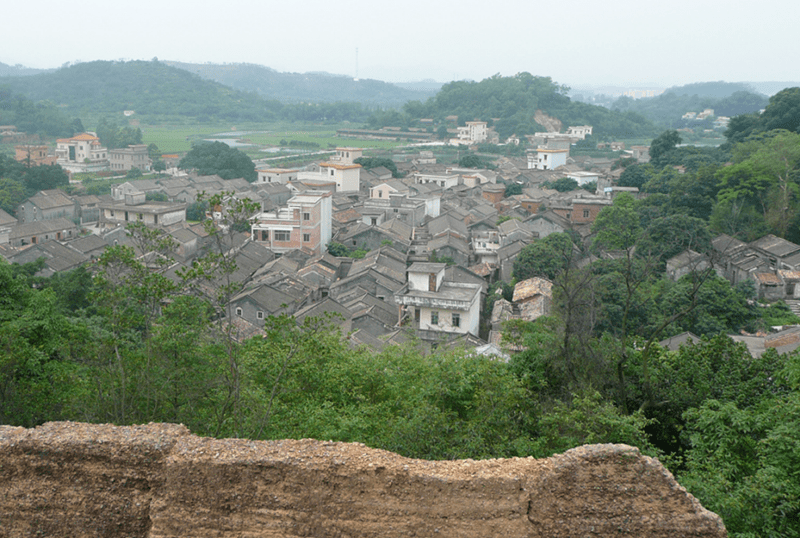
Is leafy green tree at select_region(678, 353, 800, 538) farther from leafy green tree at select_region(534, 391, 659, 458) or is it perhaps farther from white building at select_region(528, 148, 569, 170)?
white building at select_region(528, 148, 569, 170)

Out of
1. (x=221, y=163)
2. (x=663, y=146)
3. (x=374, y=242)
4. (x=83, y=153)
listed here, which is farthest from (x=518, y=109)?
(x=374, y=242)

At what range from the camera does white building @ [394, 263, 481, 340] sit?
20.1 metres

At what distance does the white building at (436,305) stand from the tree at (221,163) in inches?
1350

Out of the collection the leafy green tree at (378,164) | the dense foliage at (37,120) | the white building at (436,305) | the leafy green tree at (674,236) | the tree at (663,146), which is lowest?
the white building at (436,305)

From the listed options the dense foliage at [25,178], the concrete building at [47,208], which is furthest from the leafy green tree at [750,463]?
the dense foliage at [25,178]

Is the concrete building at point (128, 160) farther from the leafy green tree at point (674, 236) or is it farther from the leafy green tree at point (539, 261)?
the leafy green tree at point (674, 236)

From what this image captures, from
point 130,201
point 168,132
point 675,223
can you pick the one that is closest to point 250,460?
point 675,223

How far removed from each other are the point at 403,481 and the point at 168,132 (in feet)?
310

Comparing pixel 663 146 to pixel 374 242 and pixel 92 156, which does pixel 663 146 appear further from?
pixel 92 156

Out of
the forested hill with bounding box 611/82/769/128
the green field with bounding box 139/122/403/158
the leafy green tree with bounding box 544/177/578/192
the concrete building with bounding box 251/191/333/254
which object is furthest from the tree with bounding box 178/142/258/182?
the forested hill with bounding box 611/82/769/128

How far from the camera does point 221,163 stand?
53250mm

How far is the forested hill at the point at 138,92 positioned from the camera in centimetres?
11075

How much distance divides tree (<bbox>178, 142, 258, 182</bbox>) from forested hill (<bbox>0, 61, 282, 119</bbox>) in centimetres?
5892

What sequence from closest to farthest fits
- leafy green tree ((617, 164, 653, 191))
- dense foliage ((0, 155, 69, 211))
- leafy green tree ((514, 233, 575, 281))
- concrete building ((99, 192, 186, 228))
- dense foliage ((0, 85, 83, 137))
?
leafy green tree ((514, 233, 575, 281)) < concrete building ((99, 192, 186, 228)) < leafy green tree ((617, 164, 653, 191)) < dense foliage ((0, 155, 69, 211)) < dense foliage ((0, 85, 83, 137))
